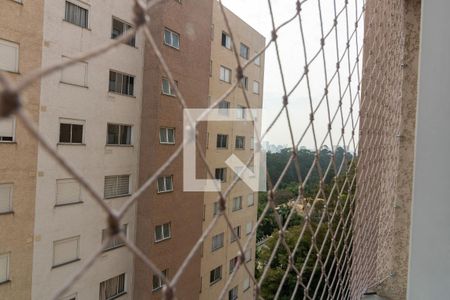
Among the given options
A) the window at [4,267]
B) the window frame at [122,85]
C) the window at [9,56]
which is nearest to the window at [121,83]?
the window frame at [122,85]

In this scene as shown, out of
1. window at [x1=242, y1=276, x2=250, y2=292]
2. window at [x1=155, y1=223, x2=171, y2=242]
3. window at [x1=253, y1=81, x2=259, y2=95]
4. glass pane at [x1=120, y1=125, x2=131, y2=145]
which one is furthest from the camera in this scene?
window at [x1=242, y1=276, x2=250, y2=292]

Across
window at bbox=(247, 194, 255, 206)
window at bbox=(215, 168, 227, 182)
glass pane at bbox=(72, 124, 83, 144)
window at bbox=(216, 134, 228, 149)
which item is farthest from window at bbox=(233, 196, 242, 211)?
glass pane at bbox=(72, 124, 83, 144)

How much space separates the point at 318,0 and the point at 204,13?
4.00 metres

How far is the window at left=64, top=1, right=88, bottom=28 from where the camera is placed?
2.76m

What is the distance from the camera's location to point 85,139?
9.88 feet

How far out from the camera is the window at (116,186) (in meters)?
3.29

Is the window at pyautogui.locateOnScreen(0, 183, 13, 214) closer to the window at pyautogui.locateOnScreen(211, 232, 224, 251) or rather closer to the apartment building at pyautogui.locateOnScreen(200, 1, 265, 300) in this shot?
the apartment building at pyautogui.locateOnScreen(200, 1, 265, 300)

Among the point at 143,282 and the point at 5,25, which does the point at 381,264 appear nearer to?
the point at 5,25

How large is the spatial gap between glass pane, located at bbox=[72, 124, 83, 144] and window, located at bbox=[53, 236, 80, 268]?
2.91 ft

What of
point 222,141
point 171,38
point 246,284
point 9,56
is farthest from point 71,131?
point 246,284

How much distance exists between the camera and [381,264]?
30.0 inches

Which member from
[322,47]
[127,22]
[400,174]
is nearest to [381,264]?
[400,174]

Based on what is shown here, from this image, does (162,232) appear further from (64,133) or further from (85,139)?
(64,133)

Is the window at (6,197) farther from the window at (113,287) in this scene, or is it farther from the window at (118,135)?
the window at (113,287)
